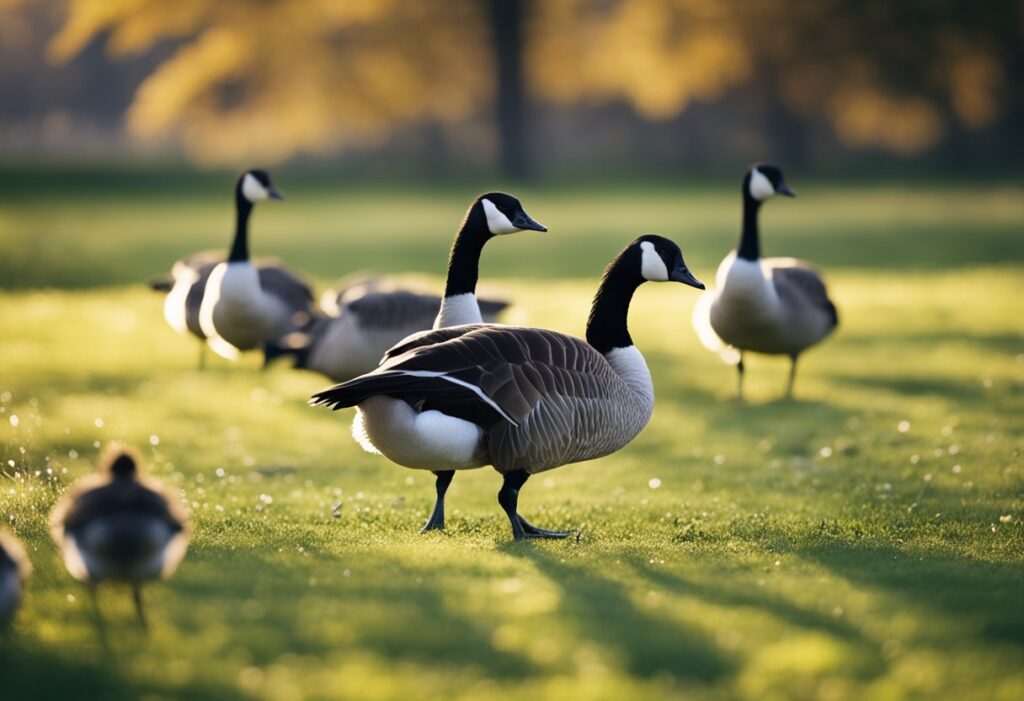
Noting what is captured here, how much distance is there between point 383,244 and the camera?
1187 inches

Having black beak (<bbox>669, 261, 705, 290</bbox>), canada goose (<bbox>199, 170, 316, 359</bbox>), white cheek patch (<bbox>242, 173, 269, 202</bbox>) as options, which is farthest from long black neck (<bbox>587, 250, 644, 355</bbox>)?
white cheek patch (<bbox>242, 173, 269, 202</bbox>)

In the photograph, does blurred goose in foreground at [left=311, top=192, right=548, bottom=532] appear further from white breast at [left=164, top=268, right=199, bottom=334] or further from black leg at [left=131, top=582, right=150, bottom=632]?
white breast at [left=164, top=268, right=199, bottom=334]

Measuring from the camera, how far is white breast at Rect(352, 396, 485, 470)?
22.9ft

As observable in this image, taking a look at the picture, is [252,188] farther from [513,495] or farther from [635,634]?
[635,634]

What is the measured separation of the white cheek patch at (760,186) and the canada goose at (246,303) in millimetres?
5160

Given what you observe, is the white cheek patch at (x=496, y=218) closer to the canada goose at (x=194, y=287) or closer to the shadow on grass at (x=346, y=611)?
the shadow on grass at (x=346, y=611)

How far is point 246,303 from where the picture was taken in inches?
549

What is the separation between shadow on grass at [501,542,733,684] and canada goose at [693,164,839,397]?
6.73 meters

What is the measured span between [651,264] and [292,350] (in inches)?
236

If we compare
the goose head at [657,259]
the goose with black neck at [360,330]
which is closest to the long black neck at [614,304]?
the goose head at [657,259]

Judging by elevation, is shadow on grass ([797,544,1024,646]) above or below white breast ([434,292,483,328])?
below

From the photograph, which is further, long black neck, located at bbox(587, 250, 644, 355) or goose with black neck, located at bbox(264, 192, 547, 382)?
goose with black neck, located at bbox(264, 192, 547, 382)

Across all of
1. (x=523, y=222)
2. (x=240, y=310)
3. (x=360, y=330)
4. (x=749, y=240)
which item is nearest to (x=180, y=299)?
(x=240, y=310)

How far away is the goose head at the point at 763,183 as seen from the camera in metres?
13.7
